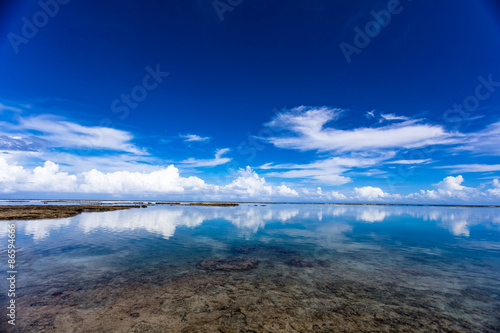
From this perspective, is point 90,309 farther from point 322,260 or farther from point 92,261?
point 322,260

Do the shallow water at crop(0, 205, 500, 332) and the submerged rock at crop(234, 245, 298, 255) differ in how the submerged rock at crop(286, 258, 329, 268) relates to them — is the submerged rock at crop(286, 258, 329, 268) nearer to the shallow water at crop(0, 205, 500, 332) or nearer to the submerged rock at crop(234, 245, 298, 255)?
the shallow water at crop(0, 205, 500, 332)

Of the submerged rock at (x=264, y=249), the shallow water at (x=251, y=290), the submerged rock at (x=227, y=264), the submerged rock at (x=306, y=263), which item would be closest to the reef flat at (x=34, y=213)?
the shallow water at (x=251, y=290)

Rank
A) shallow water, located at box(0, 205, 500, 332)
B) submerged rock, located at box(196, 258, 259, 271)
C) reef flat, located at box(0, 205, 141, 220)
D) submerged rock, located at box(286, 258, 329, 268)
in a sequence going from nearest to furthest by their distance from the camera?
shallow water, located at box(0, 205, 500, 332), submerged rock, located at box(196, 258, 259, 271), submerged rock, located at box(286, 258, 329, 268), reef flat, located at box(0, 205, 141, 220)

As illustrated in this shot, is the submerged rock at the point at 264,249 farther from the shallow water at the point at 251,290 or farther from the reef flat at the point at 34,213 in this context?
the reef flat at the point at 34,213

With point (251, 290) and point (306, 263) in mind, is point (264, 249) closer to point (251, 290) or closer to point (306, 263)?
point (306, 263)

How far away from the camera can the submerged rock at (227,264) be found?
655 inches

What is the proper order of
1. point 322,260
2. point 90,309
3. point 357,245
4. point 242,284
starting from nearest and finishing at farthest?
point 90,309 < point 242,284 < point 322,260 < point 357,245

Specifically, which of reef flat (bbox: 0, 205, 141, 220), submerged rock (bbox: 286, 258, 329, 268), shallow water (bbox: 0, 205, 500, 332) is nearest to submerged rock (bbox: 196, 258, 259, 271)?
shallow water (bbox: 0, 205, 500, 332)

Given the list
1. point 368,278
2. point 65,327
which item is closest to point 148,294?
point 65,327

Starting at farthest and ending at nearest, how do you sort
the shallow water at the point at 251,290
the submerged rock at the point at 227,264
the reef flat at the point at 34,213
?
1. the reef flat at the point at 34,213
2. the submerged rock at the point at 227,264
3. the shallow water at the point at 251,290

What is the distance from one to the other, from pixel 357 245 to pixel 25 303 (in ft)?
94.5

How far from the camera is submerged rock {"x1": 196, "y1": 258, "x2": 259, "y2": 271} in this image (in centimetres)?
1664

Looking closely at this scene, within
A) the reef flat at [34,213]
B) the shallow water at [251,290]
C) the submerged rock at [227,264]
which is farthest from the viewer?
the reef flat at [34,213]

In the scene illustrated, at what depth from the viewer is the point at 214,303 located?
10.8 metres
